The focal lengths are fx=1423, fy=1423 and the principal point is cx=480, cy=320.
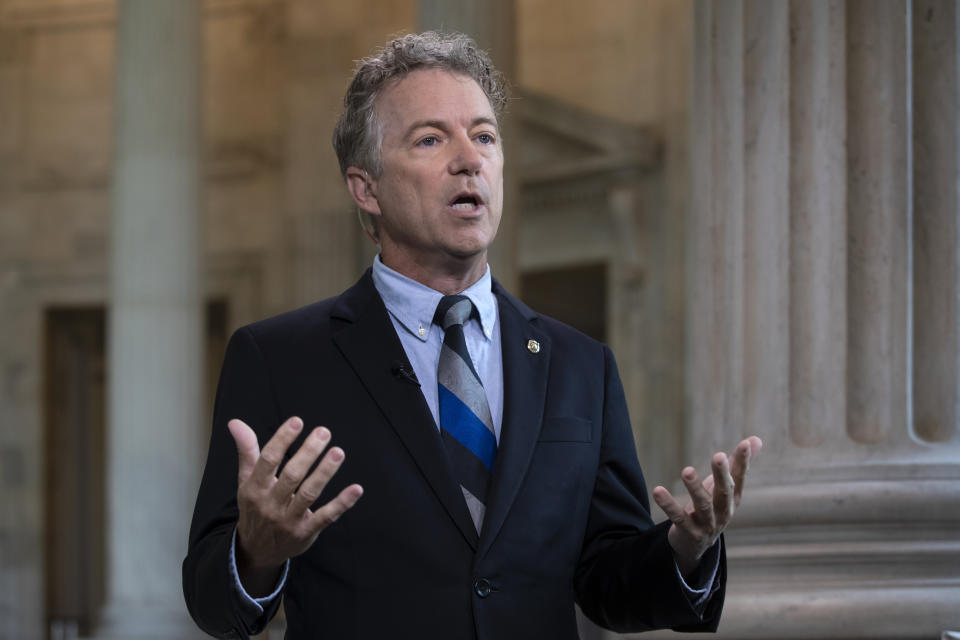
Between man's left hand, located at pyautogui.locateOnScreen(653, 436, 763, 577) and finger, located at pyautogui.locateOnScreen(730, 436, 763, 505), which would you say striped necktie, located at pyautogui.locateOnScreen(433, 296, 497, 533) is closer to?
man's left hand, located at pyautogui.locateOnScreen(653, 436, 763, 577)

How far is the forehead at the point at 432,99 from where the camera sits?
13.7 feet

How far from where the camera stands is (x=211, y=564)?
371cm

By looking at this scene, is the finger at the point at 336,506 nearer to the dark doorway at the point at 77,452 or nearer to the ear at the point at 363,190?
the ear at the point at 363,190

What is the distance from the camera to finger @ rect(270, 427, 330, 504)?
10.8 ft

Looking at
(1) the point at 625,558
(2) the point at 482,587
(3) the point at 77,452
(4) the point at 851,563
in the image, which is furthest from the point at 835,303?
(3) the point at 77,452

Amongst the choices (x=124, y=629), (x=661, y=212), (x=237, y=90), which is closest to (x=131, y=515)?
(x=124, y=629)

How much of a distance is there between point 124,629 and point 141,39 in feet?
26.5

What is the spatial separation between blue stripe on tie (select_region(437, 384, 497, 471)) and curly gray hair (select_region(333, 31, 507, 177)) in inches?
29.2

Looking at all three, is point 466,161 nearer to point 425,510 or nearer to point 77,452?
point 425,510

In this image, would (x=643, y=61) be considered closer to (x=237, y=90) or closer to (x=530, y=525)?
(x=237, y=90)

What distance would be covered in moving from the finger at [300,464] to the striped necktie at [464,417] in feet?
2.48

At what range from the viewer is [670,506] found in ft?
12.3

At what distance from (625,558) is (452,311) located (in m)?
0.88

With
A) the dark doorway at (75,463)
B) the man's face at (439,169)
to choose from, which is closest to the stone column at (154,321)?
the dark doorway at (75,463)
